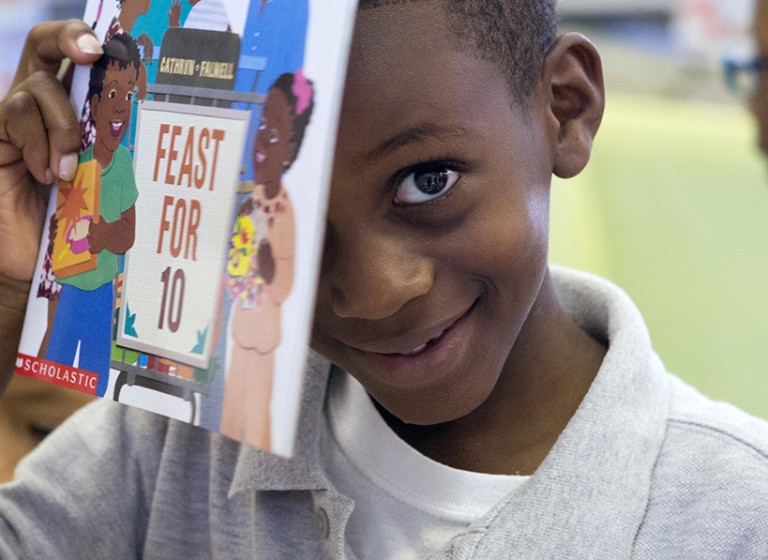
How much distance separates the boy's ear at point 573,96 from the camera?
76 cm

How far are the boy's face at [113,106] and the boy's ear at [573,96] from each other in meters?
0.31

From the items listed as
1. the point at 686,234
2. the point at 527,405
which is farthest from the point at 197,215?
the point at 686,234

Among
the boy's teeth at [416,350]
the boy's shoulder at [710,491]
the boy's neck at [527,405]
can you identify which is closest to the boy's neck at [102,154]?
the boy's teeth at [416,350]

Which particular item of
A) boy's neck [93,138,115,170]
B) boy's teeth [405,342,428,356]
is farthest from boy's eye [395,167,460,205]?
boy's neck [93,138,115,170]

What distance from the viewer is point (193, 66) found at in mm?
634

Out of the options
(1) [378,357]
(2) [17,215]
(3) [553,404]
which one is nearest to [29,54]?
(2) [17,215]

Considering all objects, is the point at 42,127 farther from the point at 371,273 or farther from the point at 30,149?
the point at 371,273

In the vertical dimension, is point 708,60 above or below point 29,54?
above

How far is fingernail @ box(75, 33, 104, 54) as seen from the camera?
745 millimetres

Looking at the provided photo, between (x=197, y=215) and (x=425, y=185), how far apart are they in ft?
0.50

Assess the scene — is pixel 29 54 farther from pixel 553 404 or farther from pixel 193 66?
pixel 553 404

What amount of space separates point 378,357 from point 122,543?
359mm

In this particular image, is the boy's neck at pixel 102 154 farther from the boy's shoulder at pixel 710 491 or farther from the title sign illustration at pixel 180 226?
the boy's shoulder at pixel 710 491

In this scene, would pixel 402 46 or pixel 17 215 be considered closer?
pixel 402 46
